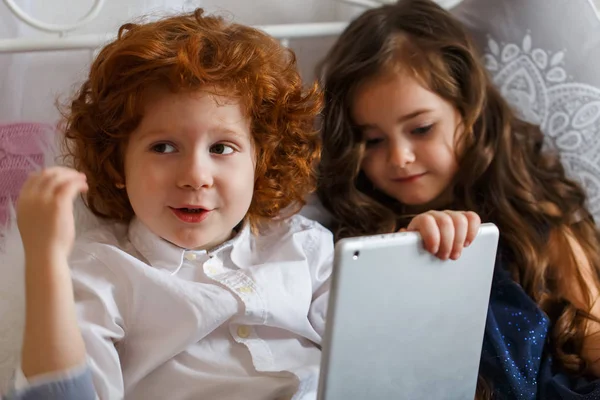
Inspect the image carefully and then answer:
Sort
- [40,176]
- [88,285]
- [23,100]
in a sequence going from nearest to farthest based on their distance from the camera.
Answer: [40,176] < [88,285] < [23,100]

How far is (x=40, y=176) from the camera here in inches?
32.3

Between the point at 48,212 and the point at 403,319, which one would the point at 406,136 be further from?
the point at 48,212

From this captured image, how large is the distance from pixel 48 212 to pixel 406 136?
2.19ft

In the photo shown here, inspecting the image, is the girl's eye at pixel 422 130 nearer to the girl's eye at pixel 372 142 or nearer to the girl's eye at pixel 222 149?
the girl's eye at pixel 372 142

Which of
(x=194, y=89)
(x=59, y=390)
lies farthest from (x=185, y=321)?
(x=194, y=89)

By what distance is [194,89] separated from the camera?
3.21 feet

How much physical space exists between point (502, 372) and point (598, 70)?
2.12 ft

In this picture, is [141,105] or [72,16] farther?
[72,16]

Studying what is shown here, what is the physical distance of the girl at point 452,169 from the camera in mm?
A: 1223

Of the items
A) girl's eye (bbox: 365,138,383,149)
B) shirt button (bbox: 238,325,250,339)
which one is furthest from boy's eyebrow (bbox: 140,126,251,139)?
girl's eye (bbox: 365,138,383,149)

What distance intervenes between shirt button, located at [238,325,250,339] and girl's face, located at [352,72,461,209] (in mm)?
410

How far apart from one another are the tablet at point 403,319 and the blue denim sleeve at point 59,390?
0.90 feet

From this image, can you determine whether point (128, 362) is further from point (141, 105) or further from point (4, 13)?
point (4, 13)

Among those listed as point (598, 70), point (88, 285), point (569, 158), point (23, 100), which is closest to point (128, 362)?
point (88, 285)
